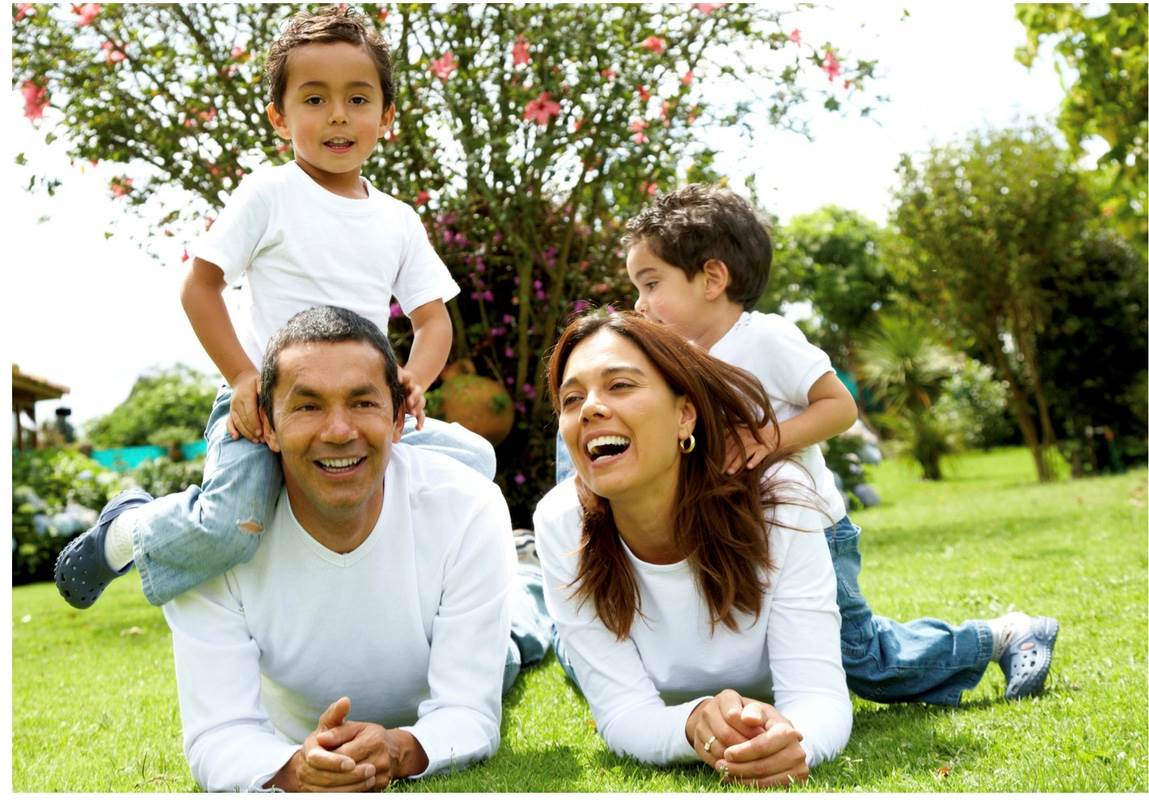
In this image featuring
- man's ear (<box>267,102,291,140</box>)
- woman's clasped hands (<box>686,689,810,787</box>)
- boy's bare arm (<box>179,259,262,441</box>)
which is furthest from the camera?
man's ear (<box>267,102,291,140</box>)

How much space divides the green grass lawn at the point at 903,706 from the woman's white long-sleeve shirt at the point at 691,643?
167 millimetres

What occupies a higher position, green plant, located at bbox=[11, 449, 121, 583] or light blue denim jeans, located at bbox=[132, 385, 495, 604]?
light blue denim jeans, located at bbox=[132, 385, 495, 604]

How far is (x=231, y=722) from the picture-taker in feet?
11.1

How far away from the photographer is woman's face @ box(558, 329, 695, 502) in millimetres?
3334

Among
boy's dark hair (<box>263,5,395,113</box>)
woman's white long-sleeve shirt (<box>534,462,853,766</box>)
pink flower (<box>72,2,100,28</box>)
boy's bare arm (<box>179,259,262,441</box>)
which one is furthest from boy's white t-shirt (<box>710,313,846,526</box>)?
pink flower (<box>72,2,100,28</box>)

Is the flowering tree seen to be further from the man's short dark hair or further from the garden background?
the man's short dark hair

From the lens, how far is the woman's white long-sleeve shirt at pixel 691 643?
11.0ft

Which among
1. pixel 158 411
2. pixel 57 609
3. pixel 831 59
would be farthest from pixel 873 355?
pixel 158 411

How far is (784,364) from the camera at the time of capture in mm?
4148

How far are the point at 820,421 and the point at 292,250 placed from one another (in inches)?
73.9

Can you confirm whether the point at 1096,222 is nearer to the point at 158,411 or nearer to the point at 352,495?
the point at 352,495

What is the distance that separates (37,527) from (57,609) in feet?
15.0

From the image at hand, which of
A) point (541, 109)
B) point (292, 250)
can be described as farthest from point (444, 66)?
point (292, 250)

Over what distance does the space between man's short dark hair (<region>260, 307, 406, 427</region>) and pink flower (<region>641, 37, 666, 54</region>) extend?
5.49 metres
